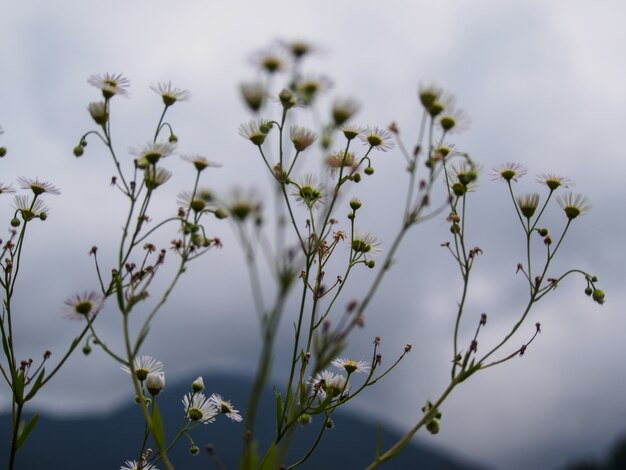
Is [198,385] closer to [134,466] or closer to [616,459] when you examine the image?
[134,466]

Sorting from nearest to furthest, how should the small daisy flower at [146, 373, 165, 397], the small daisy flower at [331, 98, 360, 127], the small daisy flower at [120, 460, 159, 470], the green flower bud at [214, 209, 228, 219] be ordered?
the small daisy flower at [331, 98, 360, 127]
the green flower bud at [214, 209, 228, 219]
the small daisy flower at [146, 373, 165, 397]
the small daisy flower at [120, 460, 159, 470]

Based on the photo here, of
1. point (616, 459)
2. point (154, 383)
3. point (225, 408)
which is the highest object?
point (616, 459)

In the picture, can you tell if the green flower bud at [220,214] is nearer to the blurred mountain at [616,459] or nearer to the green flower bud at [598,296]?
the green flower bud at [598,296]

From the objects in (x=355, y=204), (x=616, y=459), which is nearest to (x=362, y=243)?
(x=355, y=204)

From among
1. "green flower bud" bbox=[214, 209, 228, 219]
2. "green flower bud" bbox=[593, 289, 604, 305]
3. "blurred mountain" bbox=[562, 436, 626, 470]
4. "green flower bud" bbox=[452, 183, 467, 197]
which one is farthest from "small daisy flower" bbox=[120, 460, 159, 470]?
"blurred mountain" bbox=[562, 436, 626, 470]

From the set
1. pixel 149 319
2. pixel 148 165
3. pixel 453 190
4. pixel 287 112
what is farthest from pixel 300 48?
pixel 453 190

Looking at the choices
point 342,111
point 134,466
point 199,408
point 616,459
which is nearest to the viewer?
point 342,111

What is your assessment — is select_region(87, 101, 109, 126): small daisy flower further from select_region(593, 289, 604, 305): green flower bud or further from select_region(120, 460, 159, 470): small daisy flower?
select_region(593, 289, 604, 305): green flower bud

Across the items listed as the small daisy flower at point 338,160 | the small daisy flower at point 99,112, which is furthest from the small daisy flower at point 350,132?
the small daisy flower at point 99,112
